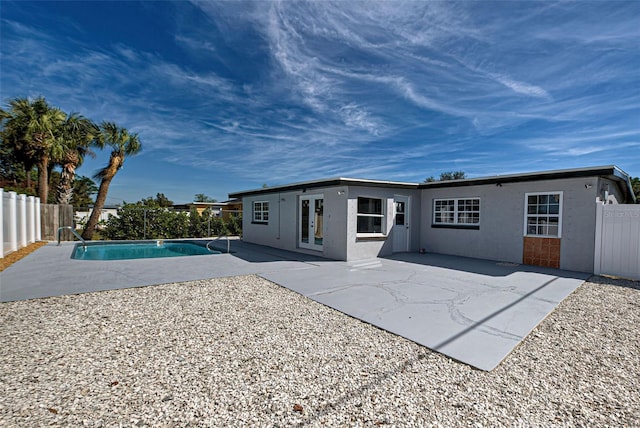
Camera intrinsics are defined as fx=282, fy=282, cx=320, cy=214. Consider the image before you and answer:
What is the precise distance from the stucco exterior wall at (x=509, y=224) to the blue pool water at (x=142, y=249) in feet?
30.8

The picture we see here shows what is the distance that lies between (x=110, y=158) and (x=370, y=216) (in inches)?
607

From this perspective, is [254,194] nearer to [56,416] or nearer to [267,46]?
[267,46]

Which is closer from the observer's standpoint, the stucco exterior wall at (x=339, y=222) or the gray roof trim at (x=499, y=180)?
the gray roof trim at (x=499, y=180)

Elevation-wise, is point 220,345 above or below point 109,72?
below

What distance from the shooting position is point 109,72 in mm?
10820

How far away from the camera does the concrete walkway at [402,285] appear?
12.7 ft

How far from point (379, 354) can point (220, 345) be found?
6.23 ft

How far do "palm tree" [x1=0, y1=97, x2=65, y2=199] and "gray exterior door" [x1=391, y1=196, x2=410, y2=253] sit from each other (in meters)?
17.8

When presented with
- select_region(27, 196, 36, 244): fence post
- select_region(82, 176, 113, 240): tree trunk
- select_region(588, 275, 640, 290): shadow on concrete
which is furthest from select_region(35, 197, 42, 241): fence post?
select_region(588, 275, 640, 290): shadow on concrete

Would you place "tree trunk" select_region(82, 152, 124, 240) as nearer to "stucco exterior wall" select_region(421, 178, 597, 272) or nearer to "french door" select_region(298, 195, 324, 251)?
"french door" select_region(298, 195, 324, 251)

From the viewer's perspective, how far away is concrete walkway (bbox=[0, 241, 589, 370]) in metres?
3.88

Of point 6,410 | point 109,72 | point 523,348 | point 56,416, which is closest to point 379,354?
point 523,348

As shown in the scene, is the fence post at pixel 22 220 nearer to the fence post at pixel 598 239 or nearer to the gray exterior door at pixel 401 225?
the gray exterior door at pixel 401 225

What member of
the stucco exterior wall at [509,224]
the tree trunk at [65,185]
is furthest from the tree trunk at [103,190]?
the stucco exterior wall at [509,224]
